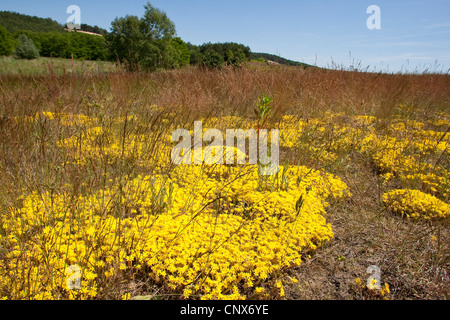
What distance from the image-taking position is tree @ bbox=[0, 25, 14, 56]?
24547mm

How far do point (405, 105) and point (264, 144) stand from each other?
4403mm

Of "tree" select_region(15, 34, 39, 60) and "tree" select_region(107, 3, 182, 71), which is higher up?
"tree" select_region(15, 34, 39, 60)

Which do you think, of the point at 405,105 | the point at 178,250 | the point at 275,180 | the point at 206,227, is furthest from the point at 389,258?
the point at 405,105

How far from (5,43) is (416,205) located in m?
33.6

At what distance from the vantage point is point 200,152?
350 cm

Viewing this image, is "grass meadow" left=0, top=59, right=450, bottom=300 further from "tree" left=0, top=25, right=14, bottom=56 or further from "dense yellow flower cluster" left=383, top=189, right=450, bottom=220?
"tree" left=0, top=25, right=14, bottom=56

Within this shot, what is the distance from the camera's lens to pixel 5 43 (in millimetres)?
24859

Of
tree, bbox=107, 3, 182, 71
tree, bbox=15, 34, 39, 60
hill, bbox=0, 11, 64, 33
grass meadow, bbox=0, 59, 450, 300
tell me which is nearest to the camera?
grass meadow, bbox=0, 59, 450, 300

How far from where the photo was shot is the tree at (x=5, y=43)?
24.5 m

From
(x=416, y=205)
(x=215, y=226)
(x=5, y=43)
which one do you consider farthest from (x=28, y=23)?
(x=416, y=205)

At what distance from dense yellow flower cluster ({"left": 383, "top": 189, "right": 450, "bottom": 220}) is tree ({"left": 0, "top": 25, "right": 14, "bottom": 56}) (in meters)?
32.8

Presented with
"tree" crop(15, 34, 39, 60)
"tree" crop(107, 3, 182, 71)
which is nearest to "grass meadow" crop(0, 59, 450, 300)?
"tree" crop(107, 3, 182, 71)

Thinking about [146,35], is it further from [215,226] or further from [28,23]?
[28,23]

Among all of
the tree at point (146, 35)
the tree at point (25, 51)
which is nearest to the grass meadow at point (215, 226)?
the tree at point (146, 35)
